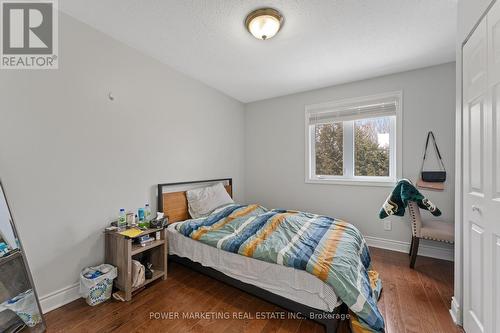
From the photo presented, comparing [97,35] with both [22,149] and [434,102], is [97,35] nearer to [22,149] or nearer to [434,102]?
[22,149]

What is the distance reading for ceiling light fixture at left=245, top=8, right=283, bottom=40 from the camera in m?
1.67

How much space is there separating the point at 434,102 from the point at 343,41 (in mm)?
1524

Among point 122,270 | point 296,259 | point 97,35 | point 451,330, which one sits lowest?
point 451,330

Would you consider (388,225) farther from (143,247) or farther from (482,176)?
(143,247)

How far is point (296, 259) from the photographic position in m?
1.55

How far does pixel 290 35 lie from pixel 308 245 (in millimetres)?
1981

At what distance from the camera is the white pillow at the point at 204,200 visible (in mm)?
2736

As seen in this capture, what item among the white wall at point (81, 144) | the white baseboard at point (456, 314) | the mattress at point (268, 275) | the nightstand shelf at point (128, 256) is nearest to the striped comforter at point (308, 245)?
the mattress at point (268, 275)

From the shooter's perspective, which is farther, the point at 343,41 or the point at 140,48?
the point at 140,48

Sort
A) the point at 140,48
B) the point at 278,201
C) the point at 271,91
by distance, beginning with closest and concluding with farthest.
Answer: the point at 140,48, the point at 271,91, the point at 278,201

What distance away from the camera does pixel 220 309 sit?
169cm

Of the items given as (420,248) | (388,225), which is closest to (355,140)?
(388,225)

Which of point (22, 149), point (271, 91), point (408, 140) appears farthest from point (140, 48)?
point (408, 140)

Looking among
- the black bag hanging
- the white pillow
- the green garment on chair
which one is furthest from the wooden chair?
the white pillow
